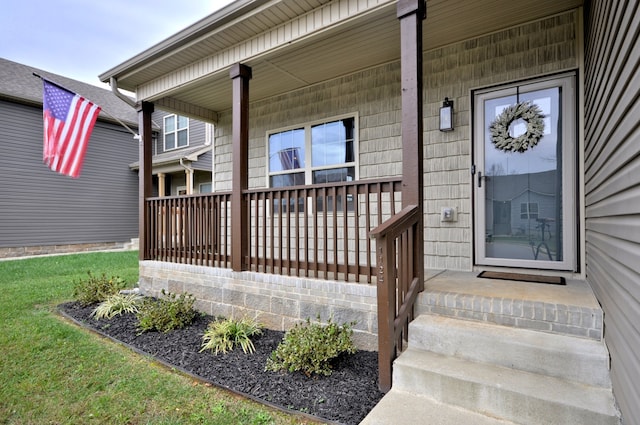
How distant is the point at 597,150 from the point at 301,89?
Answer: 153 inches

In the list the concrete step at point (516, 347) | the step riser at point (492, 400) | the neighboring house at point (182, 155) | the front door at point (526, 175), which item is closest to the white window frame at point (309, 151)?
the front door at point (526, 175)

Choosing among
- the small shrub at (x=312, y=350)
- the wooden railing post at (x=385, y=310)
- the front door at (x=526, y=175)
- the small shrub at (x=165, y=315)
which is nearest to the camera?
the wooden railing post at (x=385, y=310)

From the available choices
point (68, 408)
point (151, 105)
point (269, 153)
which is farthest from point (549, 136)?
point (151, 105)

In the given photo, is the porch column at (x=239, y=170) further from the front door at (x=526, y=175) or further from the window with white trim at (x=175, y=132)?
the window with white trim at (x=175, y=132)

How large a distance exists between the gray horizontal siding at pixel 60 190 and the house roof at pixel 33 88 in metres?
0.41

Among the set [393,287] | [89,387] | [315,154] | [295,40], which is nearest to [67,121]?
[315,154]

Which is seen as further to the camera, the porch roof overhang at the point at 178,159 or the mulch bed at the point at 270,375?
the porch roof overhang at the point at 178,159

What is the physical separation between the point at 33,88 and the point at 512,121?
13.6m

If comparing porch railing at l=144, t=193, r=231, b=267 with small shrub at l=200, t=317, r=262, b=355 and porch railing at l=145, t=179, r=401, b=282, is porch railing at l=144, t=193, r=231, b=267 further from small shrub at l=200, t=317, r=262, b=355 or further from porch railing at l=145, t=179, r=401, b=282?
small shrub at l=200, t=317, r=262, b=355

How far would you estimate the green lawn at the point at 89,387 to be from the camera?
2211 mm

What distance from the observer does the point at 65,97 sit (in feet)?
18.2

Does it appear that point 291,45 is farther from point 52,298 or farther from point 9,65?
point 9,65

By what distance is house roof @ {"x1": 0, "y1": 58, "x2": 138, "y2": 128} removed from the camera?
10349 mm

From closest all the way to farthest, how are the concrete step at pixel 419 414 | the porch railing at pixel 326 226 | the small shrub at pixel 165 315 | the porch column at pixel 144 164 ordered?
the concrete step at pixel 419 414 → the porch railing at pixel 326 226 → the small shrub at pixel 165 315 → the porch column at pixel 144 164
